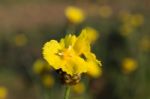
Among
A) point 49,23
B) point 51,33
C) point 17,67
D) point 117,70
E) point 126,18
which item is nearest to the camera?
point 117,70

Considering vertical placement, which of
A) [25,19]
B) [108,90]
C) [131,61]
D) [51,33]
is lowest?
[25,19]

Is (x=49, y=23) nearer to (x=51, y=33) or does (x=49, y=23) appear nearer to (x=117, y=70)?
(x=51, y=33)

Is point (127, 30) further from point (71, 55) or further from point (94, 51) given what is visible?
point (71, 55)

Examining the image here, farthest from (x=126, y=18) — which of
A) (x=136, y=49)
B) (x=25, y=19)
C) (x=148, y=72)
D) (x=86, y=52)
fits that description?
(x=86, y=52)

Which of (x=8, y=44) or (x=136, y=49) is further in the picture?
(x=8, y=44)

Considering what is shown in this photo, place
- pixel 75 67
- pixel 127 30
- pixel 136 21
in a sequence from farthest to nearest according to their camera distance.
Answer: pixel 136 21 < pixel 127 30 < pixel 75 67

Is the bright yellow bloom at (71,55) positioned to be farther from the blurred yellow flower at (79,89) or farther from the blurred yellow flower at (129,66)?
the blurred yellow flower at (129,66)

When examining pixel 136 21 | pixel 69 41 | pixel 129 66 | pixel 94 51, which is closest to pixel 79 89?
pixel 129 66

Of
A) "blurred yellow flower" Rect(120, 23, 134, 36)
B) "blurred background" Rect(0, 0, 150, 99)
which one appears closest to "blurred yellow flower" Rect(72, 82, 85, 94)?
"blurred background" Rect(0, 0, 150, 99)
